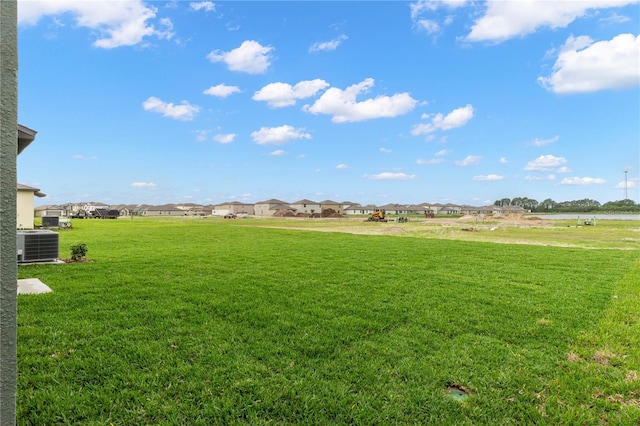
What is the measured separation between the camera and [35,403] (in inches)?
101

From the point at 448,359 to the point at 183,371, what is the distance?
2541 millimetres

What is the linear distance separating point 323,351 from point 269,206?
10358cm

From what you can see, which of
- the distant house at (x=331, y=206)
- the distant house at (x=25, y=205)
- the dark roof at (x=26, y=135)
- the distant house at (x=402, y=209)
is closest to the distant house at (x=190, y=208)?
the distant house at (x=331, y=206)

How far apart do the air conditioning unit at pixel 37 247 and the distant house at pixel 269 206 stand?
9487 cm

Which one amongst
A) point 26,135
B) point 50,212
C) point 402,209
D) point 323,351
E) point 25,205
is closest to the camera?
point 323,351

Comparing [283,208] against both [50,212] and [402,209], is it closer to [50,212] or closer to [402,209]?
[402,209]

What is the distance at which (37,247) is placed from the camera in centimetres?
831

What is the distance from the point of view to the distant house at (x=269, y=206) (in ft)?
344

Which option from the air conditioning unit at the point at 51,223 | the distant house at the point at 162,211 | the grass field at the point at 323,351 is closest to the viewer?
the grass field at the point at 323,351

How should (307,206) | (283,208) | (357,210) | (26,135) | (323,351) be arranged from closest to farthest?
→ 1. (323,351)
2. (26,135)
3. (283,208)
4. (307,206)
5. (357,210)

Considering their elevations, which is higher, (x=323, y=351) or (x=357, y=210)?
(x=357, y=210)

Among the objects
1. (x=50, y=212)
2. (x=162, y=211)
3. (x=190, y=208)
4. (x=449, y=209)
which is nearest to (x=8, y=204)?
(x=50, y=212)

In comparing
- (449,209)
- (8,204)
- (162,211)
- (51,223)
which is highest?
(449,209)

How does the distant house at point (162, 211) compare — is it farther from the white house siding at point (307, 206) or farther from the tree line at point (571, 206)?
the tree line at point (571, 206)
